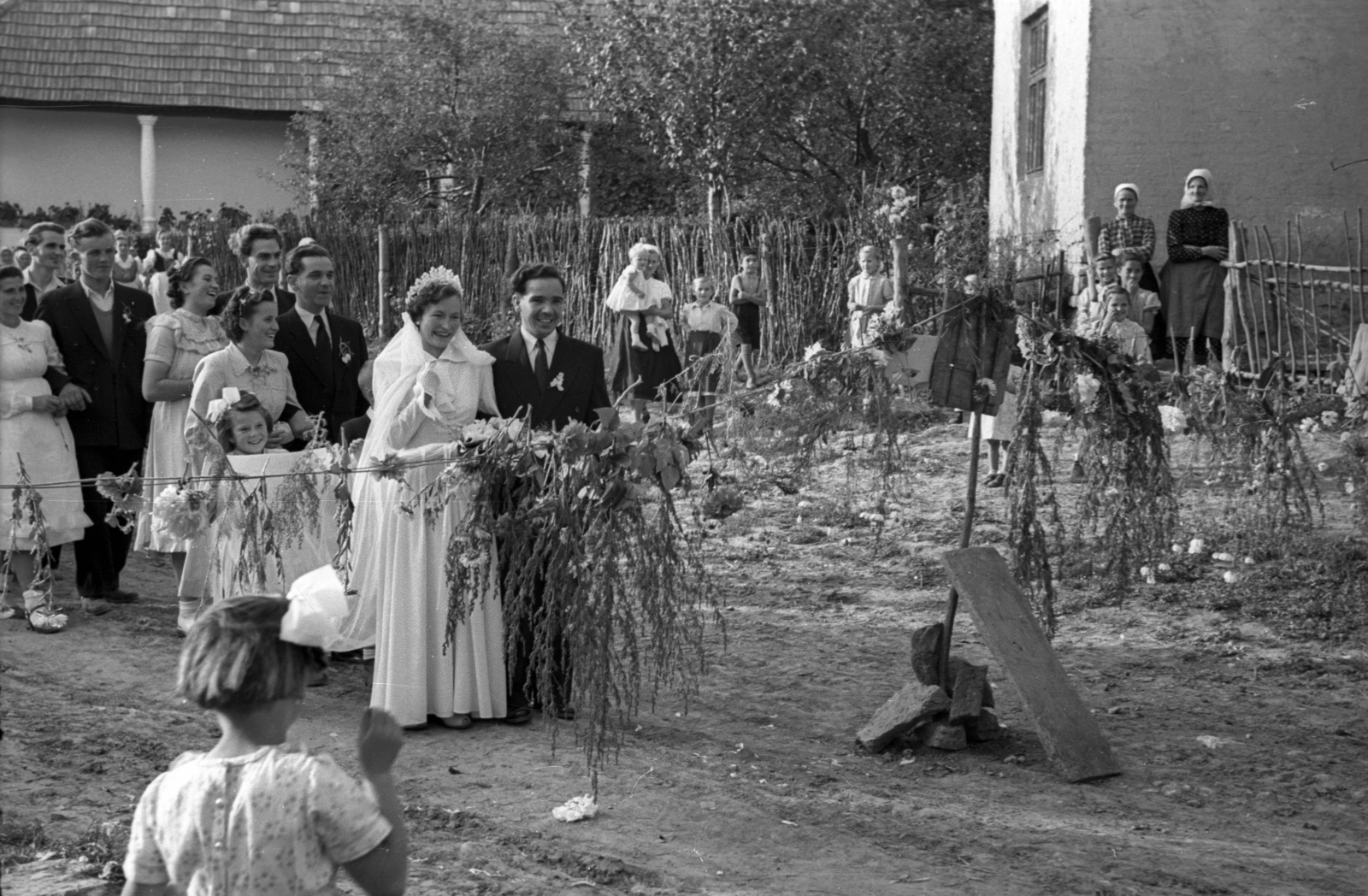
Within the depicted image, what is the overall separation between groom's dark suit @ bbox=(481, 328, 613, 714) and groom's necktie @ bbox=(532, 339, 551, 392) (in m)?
0.01

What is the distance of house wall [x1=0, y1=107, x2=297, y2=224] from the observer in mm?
25312

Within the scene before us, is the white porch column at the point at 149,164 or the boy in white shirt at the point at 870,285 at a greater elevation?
the white porch column at the point at 149,164

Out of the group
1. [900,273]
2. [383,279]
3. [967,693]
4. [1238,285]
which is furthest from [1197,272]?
[383,279]

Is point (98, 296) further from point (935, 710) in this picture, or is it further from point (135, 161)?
point (135, 161)

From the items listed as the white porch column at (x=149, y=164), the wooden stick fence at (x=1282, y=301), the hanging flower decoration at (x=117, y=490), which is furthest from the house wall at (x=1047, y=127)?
the white porch column at (x=149, y=164)

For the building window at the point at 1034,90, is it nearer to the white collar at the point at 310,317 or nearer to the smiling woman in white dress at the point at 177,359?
the white collar at the point at 310,317

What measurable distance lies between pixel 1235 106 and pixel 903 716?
9.83m

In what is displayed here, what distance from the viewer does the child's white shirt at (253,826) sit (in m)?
2.79

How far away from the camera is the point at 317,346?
8.01 m

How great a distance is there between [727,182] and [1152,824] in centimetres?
1657

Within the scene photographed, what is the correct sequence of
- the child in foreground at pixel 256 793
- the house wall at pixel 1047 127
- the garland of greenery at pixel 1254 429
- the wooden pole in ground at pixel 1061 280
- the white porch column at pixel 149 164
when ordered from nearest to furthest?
1. the child in foreground at pixel 256 793
2. the garland of greenery at pixel 1254 429
3. the wooden pole in ground at pixel 1061 280
4. the house wall at pixel 1047 127
5. the white porch column at pixel 149 164

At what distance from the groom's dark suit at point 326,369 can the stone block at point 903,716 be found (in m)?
3.20

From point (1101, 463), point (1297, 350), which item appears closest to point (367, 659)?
point (1101, 463)

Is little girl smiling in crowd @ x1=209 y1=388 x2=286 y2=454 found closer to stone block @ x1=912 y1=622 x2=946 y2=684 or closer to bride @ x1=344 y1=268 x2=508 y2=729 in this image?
bride @ x1=344 y1=268 x2=508 y2=729
